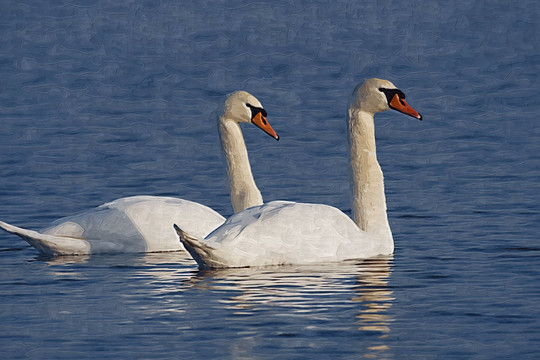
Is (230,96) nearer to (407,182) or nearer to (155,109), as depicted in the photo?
(407,182)

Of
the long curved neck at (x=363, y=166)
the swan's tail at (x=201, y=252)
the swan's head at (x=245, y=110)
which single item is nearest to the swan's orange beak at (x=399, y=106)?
the long curved neck at (x=363, y=166)

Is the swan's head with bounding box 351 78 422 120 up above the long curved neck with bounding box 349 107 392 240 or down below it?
above

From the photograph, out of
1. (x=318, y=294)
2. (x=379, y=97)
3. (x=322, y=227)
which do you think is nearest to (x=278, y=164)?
(x=379, y=97)

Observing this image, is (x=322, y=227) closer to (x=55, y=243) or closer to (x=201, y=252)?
(x=201, y=252)

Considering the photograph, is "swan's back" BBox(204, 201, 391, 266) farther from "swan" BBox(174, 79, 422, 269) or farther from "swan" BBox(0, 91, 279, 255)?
"swan" BBox(0, 91, 279, 255)

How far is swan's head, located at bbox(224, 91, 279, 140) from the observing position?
17.1 meters

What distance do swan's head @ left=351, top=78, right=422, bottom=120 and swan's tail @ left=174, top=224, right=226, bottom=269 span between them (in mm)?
2623

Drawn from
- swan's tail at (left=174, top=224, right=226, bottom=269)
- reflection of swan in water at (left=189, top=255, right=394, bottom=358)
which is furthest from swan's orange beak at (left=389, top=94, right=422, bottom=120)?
swan's tail at (left=174, top=224, right=226, bottom=269)

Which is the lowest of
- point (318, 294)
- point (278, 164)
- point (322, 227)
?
point (318, 294)

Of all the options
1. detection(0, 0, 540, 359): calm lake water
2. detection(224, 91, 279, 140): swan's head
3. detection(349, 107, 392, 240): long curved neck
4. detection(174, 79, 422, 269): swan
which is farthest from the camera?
detection(224, 91, 279, 140): swan's head

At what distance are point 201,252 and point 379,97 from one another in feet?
9.56

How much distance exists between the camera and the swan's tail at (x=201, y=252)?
1386 cm

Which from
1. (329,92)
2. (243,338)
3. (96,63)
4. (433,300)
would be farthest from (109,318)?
(96,63)

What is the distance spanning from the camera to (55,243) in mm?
15797
